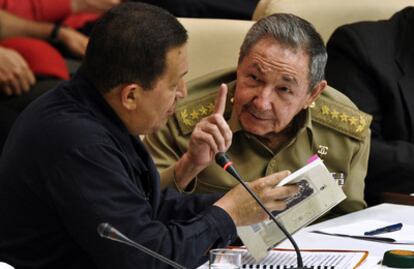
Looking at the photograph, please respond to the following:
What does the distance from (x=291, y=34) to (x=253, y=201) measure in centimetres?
80

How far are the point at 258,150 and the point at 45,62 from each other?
1.70 metres

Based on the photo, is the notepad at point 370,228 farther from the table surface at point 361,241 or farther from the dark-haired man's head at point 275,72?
the dark-haired man's head at point 275,72

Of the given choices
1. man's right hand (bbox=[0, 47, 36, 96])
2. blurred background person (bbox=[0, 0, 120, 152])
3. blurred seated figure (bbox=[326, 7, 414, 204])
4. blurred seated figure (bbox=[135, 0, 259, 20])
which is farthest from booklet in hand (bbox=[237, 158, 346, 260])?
blurred seated figure (bbox=[135, 0, 259, 20])

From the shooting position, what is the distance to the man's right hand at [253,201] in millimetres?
2484

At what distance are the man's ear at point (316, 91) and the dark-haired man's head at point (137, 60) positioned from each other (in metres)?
0.91

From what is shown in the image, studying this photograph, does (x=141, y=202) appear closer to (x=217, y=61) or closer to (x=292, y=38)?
(x=292, y=38)

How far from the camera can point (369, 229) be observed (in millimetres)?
2906

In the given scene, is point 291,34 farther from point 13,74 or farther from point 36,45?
point 36,45

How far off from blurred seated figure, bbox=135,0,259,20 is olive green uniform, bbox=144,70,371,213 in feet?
5.47

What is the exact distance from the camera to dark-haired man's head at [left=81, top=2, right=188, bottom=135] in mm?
2305

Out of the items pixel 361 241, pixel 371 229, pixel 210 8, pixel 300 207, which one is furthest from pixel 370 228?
pixel 210 8

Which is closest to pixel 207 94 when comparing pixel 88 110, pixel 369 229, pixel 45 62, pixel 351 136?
pixel 351 136

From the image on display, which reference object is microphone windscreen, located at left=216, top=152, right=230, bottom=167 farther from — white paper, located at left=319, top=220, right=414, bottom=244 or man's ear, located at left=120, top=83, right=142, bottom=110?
white paper, located at left=319, top=220, right=414, bottom=244

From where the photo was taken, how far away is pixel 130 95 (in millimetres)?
2352
